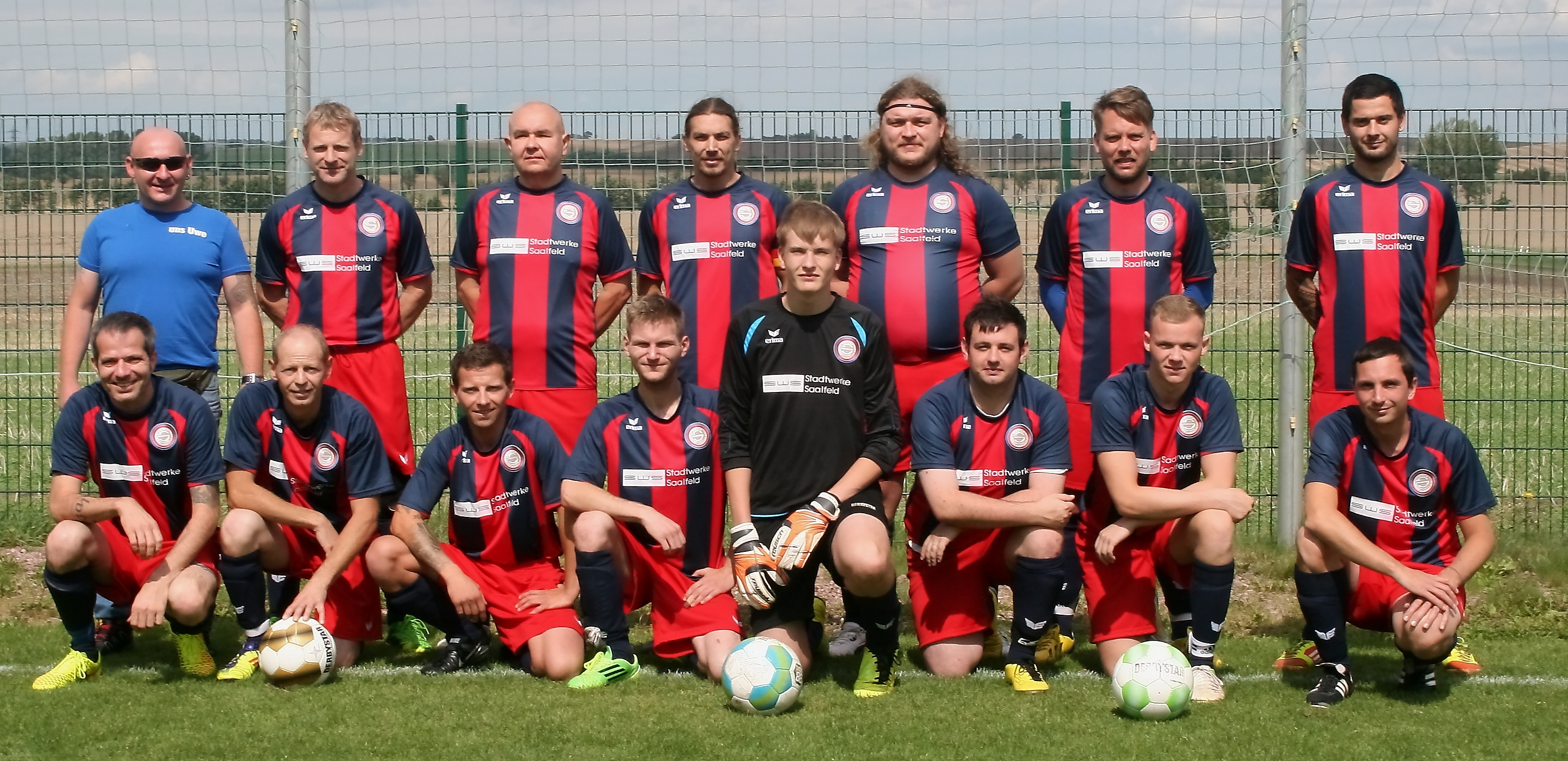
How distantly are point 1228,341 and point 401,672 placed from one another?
513 centimetres

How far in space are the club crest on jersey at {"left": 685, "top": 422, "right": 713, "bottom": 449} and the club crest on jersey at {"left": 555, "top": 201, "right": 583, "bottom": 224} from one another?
3.27 feet

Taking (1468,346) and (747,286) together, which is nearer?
(747,286)

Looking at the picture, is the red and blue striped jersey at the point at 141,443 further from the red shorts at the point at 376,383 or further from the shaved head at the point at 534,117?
the shaved head at the point at 534,117

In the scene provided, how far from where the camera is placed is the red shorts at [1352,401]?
5.18 m

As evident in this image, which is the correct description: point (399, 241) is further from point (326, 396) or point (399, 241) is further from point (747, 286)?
point (747, 286)

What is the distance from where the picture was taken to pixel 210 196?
275 inches

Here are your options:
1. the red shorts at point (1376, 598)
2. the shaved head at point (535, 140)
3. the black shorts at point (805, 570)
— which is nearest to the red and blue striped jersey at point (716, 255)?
the shaved head at point (535, 140)

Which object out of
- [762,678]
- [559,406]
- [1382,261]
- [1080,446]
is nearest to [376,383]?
[559,406]

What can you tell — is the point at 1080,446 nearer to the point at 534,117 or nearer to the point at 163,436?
the point at 534,117

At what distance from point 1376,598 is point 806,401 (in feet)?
6.56

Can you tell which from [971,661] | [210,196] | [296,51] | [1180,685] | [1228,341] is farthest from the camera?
[1228,341]

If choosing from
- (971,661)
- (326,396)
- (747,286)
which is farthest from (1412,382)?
(326,396)

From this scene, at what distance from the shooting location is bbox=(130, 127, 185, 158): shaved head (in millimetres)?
5449

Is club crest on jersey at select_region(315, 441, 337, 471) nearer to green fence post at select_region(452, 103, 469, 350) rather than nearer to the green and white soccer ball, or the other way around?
green fence post at select_region(452, 103, 469, 350)
